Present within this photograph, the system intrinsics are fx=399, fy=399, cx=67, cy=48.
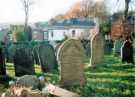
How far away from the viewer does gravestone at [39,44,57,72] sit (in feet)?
55.1

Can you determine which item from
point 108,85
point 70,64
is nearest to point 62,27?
point 70,64

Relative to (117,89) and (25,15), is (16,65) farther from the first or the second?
(25,15)

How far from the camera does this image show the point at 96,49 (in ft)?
62.2

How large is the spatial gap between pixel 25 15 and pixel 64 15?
19.8 m

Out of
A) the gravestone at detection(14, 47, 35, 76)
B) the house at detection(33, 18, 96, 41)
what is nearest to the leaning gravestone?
the gravestone at detection(14, 47, 35, 76)

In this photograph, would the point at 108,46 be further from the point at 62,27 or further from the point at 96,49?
the point at 62,27

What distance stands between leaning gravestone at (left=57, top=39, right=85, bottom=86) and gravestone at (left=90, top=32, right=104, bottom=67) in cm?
616

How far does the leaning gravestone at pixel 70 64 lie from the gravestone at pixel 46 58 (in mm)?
4170

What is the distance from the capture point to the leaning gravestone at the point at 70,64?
41.2 ft

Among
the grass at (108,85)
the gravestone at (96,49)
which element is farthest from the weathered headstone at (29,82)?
the gravestone at (96,49)

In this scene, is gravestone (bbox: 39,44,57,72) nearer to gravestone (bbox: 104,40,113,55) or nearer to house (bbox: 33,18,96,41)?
gravestone (bbox: 104,40,113,55)

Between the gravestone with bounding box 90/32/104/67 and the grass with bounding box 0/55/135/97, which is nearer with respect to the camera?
the grass with bounding box 0/55/135/97

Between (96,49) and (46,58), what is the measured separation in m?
3.05

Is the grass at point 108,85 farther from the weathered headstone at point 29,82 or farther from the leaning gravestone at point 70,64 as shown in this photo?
the weathered headstone at point 29,82
